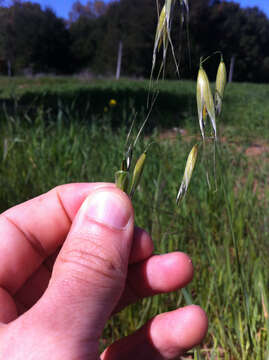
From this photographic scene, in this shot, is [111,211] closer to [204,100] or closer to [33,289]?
[204,100]

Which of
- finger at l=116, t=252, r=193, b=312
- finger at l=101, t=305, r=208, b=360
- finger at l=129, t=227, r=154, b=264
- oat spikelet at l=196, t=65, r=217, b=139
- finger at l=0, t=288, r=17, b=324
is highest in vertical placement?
oat spikelet at l=196, t=65, r=217, b=139

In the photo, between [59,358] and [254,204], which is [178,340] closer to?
[59,358]

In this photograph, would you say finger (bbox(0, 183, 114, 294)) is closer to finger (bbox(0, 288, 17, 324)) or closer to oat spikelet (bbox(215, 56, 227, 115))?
finger (bbox(0, 288, 17, 324))

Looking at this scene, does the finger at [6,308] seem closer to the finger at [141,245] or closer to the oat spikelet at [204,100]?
the finger at [141,245]

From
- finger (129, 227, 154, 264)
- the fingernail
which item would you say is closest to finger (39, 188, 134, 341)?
the fingernail

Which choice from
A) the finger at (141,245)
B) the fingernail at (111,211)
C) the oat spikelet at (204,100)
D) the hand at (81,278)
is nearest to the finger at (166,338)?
the hand at (81,278)

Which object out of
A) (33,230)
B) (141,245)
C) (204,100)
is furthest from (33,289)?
(204,100)

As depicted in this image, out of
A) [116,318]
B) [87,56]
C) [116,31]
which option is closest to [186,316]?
[116,318]
